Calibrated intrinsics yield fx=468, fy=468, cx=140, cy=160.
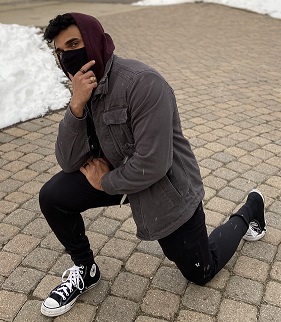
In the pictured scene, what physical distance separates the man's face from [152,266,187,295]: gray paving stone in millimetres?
1525

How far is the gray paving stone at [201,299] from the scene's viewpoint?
2.65 metres

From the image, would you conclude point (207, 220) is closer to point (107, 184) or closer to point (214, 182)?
point (214, 182)

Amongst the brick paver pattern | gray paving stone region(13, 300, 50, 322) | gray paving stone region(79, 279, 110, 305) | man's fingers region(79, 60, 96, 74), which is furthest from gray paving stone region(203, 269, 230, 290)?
man's fingers region(79, 60, 96, 74)

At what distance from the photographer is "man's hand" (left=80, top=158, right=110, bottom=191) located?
2.41 meters

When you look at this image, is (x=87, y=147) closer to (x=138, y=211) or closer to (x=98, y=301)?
(x=138, y=211)

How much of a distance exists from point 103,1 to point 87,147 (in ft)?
48.0

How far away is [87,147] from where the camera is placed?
238cm

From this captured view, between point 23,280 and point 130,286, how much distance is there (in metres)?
0.66

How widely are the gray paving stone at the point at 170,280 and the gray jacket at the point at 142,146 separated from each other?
1.84ft

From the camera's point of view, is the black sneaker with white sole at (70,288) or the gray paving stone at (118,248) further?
the gray paving stone at (118,248)

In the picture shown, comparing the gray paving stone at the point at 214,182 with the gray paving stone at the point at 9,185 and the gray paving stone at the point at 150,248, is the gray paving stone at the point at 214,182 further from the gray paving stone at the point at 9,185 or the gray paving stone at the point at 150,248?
the gray paving stone at the point at 9,185

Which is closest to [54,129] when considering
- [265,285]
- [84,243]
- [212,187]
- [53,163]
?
[53,163]

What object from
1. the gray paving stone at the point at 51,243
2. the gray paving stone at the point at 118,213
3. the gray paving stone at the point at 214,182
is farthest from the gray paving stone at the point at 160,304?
the gray paving stone at the point at 214,182

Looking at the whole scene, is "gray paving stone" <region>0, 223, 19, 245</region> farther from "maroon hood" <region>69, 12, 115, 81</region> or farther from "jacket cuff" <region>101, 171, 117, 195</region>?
"maroon hood" <region>69, 12, 115, 81</region>
